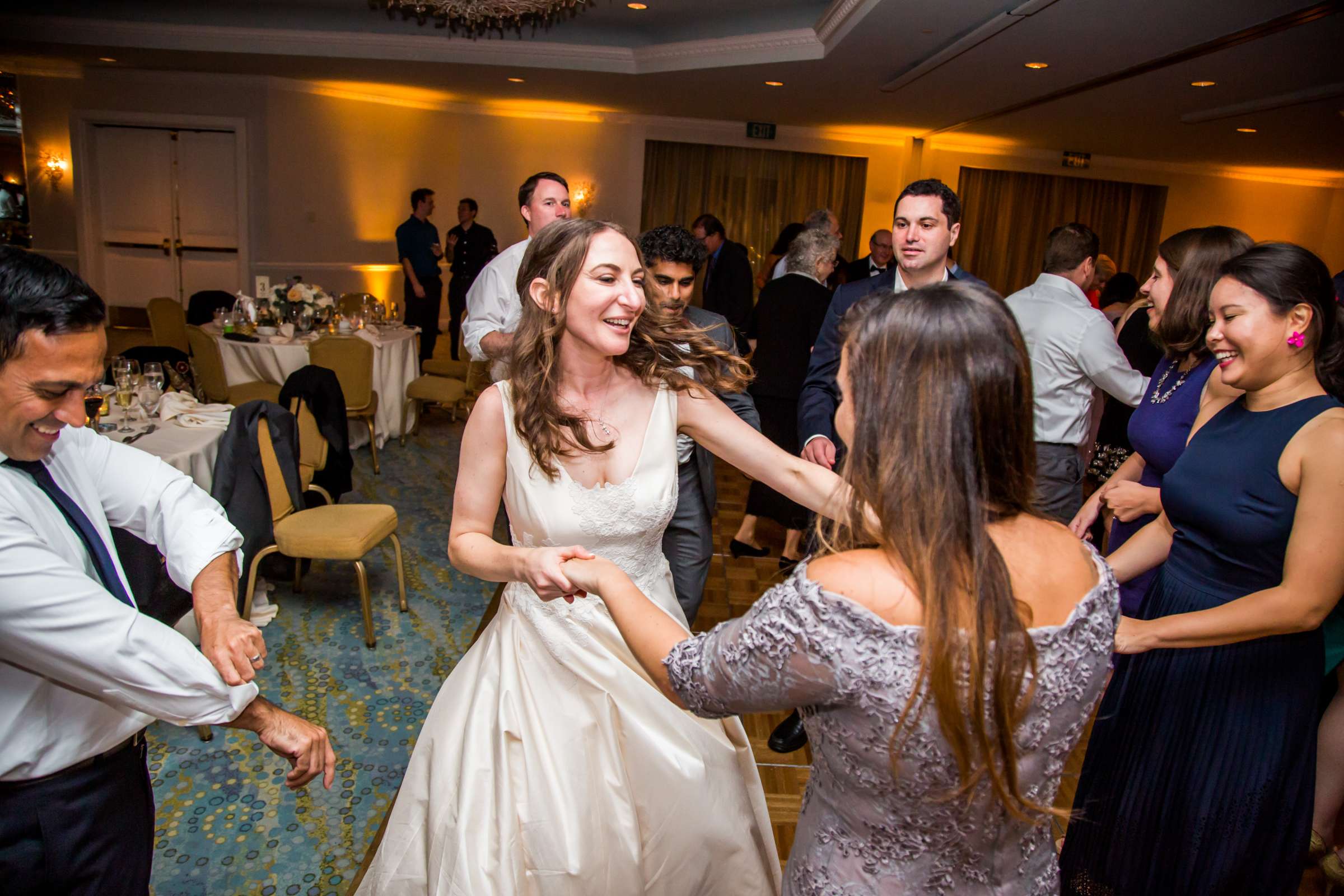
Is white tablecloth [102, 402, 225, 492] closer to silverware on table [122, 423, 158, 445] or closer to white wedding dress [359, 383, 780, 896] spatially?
silverware on table [122, 423, 158, 445]

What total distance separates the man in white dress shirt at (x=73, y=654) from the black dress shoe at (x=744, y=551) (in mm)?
3568

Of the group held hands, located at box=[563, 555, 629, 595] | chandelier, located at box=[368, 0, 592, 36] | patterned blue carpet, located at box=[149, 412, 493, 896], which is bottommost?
patterned blue carpet, located at box=[149, 412, 493, 896]

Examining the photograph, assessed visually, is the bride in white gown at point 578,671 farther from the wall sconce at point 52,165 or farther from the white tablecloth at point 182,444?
the wall sconce at point 52,165

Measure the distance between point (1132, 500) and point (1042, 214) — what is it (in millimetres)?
11131

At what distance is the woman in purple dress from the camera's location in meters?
2.38

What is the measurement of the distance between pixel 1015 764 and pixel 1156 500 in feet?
5.26

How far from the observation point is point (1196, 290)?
240 centimetres

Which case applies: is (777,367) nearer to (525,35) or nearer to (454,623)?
(454,623)

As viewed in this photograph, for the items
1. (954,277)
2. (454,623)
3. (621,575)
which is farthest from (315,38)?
(621,575)

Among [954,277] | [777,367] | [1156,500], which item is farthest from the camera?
[777,367]

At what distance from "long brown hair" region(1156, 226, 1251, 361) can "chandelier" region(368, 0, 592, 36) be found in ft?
14.6

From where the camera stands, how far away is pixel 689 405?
2.01m

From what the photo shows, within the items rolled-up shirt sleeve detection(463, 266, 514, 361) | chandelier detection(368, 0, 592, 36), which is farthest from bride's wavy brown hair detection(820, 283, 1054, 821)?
chandelier detection(368, 0, 592, 36)

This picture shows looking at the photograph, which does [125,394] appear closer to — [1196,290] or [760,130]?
[1196,290]
